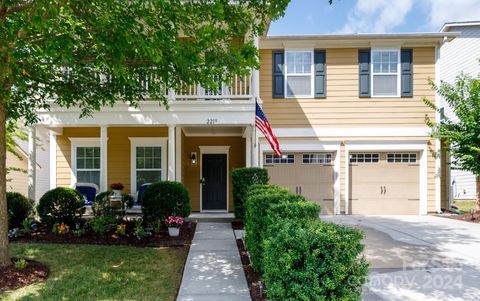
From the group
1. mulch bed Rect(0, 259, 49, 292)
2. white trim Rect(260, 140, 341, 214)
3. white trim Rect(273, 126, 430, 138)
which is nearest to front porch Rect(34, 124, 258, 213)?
white trim Rect(260, 140, 341, 214)

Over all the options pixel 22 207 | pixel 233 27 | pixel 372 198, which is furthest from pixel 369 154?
pixel 22 207

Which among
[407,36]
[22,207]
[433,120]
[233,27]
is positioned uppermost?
[407,36]

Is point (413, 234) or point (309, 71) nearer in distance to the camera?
point (413, 234)

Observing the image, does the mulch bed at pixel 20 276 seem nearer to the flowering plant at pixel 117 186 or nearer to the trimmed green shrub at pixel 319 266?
the trimmed green shrub at pixel 319 266

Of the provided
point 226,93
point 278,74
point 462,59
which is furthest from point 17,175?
point 462,59

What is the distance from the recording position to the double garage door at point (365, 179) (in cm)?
1137

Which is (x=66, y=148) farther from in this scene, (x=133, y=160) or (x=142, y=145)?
(x=142, y=145)

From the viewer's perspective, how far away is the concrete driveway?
14.4 ft

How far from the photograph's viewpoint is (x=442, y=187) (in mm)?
11602

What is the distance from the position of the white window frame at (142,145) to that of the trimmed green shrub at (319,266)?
9070mm

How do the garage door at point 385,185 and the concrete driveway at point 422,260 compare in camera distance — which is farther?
the garage door at point 385,185

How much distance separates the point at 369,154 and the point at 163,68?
8480 mm

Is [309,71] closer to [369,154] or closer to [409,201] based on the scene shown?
[369,154]

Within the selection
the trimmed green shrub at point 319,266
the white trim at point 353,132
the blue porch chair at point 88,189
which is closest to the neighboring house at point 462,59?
the white trim at point 353,132
